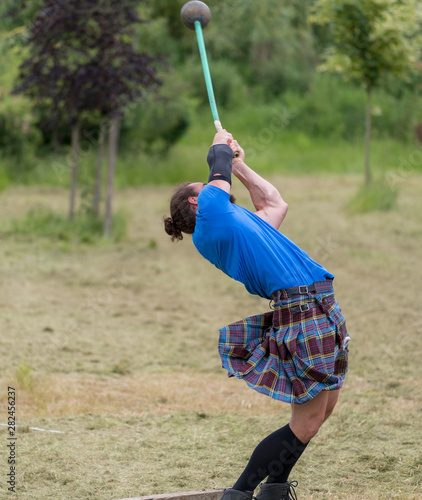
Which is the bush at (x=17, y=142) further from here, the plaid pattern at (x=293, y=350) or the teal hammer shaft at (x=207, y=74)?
the plaid pattern at (x=293, y=350)

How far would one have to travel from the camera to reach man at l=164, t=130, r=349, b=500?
9.57 feet

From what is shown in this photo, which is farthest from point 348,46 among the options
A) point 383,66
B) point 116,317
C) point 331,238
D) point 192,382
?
point 192,382

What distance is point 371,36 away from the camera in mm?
12477

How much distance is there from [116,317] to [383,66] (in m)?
8.23

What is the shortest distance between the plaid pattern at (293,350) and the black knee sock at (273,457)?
0.65ft

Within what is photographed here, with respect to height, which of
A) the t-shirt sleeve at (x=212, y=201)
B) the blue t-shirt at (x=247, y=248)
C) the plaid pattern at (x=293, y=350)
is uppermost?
the t-shirt sleeve at (x=212, y=201)

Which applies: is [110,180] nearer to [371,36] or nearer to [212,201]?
[371,36]

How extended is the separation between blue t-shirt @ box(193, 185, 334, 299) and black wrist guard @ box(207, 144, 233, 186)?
8 centimetres

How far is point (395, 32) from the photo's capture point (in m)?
12.4

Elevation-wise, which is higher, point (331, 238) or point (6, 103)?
point (6, 103)

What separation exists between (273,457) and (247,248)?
0.87m

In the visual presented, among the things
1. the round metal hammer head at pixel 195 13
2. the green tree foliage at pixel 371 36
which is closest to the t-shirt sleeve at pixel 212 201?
the round metal hammer head at pixel 195 13

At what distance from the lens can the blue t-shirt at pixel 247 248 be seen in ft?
9.44

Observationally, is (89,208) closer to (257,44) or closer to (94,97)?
(94,97)
